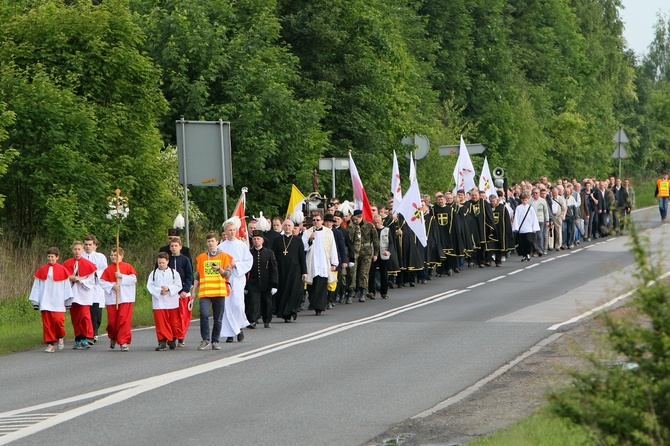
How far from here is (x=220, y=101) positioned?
3891 centimetres

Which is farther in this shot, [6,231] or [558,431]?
[6,231]

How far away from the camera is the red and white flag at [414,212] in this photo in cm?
3108

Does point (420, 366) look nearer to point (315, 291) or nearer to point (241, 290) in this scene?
point (241, 290)

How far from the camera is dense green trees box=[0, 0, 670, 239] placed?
31312mm

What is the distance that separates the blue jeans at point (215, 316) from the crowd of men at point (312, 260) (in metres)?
0.01

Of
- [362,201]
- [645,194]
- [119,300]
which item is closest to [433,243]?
[362,201]

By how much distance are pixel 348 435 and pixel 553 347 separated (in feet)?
22.7

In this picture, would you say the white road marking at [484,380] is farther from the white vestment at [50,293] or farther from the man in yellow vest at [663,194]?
the man in yellow vest at [663,194]

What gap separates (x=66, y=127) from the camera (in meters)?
31.3

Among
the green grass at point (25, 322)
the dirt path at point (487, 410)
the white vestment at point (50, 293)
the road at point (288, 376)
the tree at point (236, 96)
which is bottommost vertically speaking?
the dirt path at point (487, 410)

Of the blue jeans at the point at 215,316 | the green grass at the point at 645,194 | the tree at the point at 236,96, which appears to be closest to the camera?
the blue jeans at the point at 215,316

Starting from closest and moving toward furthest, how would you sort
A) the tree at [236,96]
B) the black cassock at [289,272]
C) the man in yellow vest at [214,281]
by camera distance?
the man in yellow vest at [214,281] < the black cassock at [289,272] < the tree at [236,96]

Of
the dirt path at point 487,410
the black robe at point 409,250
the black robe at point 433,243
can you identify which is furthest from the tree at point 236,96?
the dirt path at point 487,410

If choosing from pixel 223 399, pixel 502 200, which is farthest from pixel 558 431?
pixel 502 200
